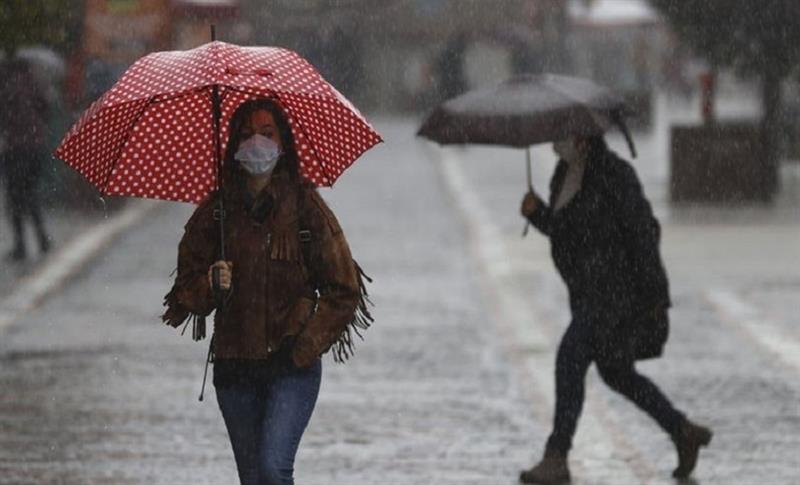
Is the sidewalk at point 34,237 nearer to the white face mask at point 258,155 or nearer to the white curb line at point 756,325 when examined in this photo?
the white curb line at point 756,325

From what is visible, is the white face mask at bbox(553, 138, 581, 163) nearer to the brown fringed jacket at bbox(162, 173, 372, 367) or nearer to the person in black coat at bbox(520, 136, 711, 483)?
the person in black coat at bbox(520, 136, 711, 483)

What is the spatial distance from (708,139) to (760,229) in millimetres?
2875

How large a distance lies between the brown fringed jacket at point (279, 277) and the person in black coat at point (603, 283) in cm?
280

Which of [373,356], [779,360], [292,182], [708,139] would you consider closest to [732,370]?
[779,360]

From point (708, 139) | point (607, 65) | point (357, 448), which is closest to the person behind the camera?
point (357, 448)

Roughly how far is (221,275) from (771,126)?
18.4 meters

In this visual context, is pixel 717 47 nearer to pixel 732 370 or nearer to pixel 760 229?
pixel 760 229

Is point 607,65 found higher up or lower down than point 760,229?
lower down

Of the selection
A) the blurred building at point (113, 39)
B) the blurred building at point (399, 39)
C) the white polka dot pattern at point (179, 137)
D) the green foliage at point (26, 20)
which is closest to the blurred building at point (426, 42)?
the blurred building at point (399, 39)

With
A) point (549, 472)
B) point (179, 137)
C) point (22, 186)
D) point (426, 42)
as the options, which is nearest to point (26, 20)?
point (549, 472)

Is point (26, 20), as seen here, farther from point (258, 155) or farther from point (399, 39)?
point (399, 39)

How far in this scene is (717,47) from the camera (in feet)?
80.8

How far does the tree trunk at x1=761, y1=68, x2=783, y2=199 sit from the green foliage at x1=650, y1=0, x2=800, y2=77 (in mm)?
201

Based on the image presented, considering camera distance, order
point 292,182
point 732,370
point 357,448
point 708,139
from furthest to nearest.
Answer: point 708,139 < point 732,370 < point 357,448 < point 292,182
